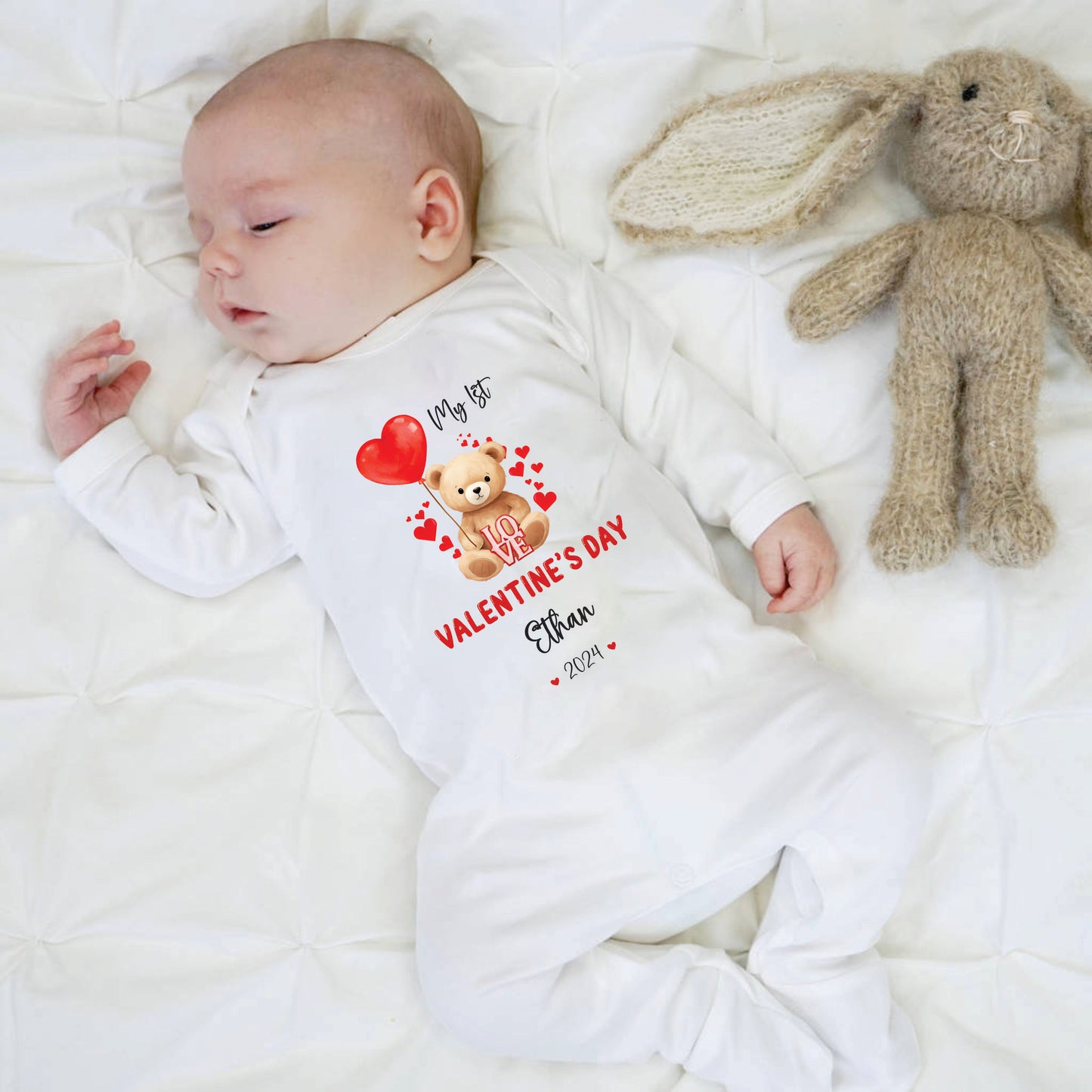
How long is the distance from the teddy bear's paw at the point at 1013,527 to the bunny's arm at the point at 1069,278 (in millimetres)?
186

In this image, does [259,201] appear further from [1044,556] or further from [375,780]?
[1044,556]

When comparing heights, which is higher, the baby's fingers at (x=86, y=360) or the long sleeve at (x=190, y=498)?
the baby's fingers at (x=86, y=360)

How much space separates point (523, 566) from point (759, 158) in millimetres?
522

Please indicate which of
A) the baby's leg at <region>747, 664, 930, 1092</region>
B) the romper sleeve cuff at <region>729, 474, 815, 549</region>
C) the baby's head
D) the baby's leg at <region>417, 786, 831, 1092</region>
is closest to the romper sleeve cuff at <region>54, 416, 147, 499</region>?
the baby's head

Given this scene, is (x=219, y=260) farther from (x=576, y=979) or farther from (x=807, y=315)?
(x=576, y=979)

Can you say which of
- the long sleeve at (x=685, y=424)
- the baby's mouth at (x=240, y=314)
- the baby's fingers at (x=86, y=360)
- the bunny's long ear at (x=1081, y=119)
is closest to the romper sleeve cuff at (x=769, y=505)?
the long sleeve at (x=685, y=424)

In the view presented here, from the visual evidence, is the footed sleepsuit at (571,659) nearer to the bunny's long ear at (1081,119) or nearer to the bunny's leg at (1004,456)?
the bunny's leg at (1004,456)

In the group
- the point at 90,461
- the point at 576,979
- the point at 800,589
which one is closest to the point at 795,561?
the point at 800,589

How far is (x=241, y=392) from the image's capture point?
1.35 meters

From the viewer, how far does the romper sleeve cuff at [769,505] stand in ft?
4.35

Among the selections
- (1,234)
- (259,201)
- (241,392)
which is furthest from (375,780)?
(1,234)

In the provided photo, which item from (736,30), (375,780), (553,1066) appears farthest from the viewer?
(736,30)

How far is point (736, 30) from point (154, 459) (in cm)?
84

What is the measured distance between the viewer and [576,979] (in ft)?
3.87
